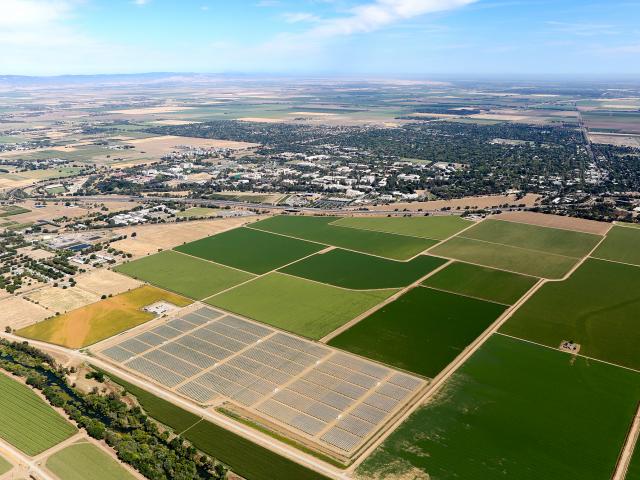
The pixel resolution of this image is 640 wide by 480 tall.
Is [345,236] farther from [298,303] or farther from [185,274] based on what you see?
[185,274]

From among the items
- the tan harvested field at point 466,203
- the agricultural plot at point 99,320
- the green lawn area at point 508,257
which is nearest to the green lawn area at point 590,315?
the green lawn area at point 508,257

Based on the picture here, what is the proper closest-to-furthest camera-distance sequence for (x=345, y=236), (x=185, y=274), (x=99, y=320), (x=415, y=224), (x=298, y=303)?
(x=99, y=320) < (x=298, y=303) < (x=185, y=274) < (x=345, y=236) < (x=415, y=224)

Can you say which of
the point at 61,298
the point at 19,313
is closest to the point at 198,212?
the point at 61,298

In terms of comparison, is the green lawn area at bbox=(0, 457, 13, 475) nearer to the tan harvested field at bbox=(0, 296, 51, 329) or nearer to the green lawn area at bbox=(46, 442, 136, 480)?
the green lawn area at bbox=(46, 442, 136, 480)

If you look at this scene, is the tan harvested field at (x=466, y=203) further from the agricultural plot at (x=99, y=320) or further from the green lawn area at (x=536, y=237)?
the agricultural plot at (x=99, y=320)

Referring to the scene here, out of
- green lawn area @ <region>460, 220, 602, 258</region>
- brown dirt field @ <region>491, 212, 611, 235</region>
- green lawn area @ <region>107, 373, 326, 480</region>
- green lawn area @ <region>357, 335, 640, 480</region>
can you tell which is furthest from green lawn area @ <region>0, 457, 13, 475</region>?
brown dirt field @ <region>491, 212, 611, 235</region>

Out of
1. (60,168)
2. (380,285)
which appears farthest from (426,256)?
(60,168)

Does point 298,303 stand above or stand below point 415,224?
below
